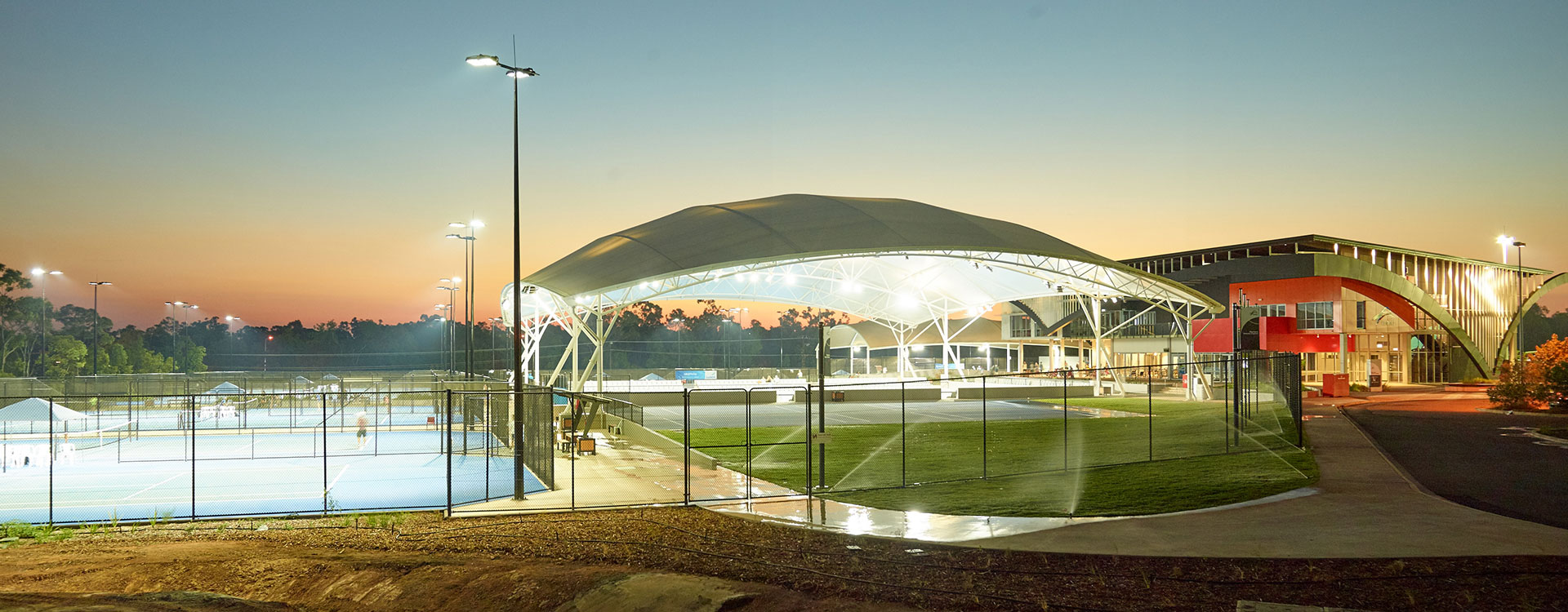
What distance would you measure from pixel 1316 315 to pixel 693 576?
220ft

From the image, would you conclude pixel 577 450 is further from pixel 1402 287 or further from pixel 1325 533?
pixel 1402 287

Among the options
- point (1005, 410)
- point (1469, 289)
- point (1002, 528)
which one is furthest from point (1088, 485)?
point (1469, 289)

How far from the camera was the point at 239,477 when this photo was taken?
82.0 feet

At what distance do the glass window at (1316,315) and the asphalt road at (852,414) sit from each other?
2900cm

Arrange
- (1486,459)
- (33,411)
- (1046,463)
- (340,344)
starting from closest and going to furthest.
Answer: (1486,459) → (1046,463) → (33,411) → (340,344)

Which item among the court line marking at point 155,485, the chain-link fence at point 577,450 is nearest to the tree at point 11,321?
the chain-link fence at point 577,450

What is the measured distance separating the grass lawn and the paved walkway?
100cm

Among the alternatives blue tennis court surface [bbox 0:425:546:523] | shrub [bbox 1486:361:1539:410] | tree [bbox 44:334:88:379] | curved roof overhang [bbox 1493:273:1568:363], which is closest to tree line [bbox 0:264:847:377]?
tree [bbox 44:334:88:379]

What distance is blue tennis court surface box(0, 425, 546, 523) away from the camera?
19.4 m

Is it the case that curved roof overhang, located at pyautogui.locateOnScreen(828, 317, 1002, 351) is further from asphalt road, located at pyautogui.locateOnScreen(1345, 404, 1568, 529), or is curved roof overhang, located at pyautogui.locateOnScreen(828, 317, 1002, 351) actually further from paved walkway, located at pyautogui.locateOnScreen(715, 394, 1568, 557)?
paved walkway, located at pyautogui.locateOnScreen(715, 394, 1568, 557)

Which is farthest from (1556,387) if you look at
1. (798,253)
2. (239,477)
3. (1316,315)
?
(239,477)

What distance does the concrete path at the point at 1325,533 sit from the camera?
1025 centimetres

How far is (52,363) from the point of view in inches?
2864

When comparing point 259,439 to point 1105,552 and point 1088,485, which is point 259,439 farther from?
point 1105,552
